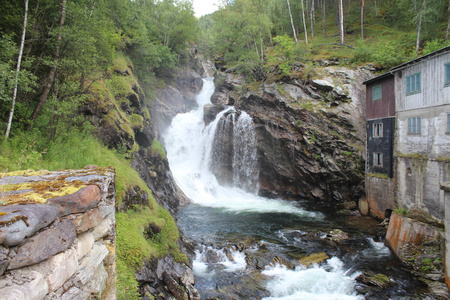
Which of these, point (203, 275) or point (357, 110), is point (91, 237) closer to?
point (203, 275)

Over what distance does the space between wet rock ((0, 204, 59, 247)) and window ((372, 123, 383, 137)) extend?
1894 cm

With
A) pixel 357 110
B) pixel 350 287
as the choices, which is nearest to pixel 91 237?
pixel 350 287

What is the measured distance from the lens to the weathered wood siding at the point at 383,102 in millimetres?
16111

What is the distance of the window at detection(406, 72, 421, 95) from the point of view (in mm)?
14204

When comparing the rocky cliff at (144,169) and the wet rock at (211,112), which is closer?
the rocky cliff at (144,169)

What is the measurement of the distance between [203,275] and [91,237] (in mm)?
8220

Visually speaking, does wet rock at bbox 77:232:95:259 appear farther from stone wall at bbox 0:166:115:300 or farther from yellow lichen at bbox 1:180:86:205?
yellow lichen at bbox 1:180:86:205

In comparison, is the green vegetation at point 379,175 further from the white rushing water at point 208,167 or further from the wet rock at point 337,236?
the wet rock at point 337,236

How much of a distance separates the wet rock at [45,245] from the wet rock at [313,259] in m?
10.8

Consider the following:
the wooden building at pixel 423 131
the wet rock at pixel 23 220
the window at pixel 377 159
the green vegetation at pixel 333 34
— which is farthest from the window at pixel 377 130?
the wet rock at pixel 23 220

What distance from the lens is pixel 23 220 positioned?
2.04 m

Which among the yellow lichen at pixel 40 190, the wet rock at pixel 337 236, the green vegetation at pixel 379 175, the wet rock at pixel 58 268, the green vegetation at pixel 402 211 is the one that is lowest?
the wet rock at pixel 337 236

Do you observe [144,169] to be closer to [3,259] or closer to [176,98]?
[3,259]

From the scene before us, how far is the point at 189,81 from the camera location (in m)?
38.6
